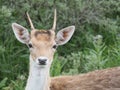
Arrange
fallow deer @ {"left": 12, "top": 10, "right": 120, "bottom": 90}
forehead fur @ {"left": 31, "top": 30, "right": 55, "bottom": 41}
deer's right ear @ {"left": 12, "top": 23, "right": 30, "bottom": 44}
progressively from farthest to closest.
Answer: deer's right ear @ {"left": 12, "top": 23, "right": 30, "bottom": 44} → forehead fur @ {"left": 31, "top": 30, "right": 55, "bottom": 41} → fallow deer @ {"left": 12, "top": 10, "right": 120, "bottom": 90}

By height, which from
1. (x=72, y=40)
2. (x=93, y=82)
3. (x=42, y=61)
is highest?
(x=42, y=61)

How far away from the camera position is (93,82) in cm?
693

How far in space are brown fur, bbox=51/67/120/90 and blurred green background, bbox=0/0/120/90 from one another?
2.40 ft

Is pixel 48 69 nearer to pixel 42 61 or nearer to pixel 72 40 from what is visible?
pixel 42 61

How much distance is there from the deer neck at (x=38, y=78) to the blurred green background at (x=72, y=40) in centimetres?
89

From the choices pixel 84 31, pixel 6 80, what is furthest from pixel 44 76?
pixel 84 31

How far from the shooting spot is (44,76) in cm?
652

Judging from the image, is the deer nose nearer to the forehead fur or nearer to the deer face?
the deer face

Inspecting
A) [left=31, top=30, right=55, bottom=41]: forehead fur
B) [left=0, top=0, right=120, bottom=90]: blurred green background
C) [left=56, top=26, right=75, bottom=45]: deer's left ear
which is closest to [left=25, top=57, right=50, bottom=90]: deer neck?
[left=31, top=30, right=55, bottom=41]: forehead fur

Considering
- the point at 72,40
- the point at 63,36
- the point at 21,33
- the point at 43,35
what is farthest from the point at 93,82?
the point at 72,40

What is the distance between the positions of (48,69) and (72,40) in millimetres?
2453

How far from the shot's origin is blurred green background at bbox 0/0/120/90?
314 inches

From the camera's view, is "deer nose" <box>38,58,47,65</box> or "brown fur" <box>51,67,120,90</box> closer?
"deer nose" <box>38,58,47,65</box>

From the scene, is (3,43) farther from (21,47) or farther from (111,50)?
(111,50)
